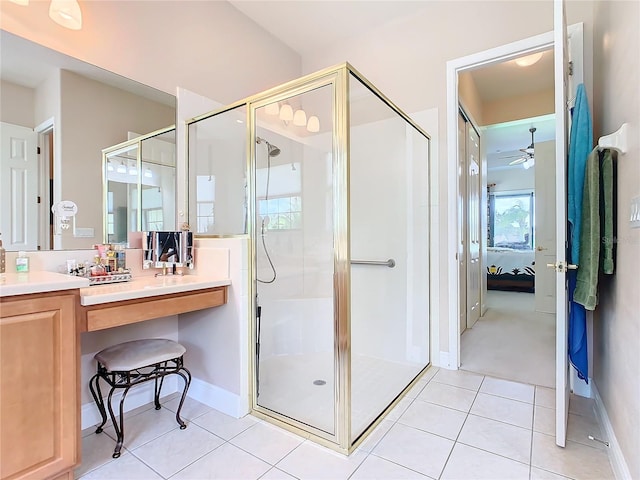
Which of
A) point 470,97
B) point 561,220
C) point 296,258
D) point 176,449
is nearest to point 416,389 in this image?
point 296,258

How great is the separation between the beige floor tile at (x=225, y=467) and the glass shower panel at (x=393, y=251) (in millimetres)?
979

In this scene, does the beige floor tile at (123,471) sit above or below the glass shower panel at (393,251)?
below

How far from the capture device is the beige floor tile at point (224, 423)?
1.80m

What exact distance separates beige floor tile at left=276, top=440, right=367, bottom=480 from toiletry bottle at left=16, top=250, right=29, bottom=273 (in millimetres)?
1542

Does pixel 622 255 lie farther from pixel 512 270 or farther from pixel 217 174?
pixel 512 270

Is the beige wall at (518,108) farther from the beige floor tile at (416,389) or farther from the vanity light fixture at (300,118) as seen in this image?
the beige floor tile at (416,389)

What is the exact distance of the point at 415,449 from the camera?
5.36ft

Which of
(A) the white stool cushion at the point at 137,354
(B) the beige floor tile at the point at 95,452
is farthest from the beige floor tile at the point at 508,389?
(B) the beige floor tile at the point at 95,452

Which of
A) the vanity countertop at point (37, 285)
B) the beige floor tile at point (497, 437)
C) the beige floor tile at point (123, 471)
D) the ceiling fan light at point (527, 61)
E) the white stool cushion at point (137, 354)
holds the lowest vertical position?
the beige floor tile at point (123, 471)

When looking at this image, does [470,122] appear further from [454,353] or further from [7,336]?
[7,336]

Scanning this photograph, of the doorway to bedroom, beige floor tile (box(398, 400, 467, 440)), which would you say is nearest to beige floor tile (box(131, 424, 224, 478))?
beige floor tile (box(398, 400, 467, 440))

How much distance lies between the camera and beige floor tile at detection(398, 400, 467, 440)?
1797mm

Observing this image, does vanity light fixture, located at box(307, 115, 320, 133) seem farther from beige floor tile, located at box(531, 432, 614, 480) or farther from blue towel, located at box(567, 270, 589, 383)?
beige floor tile, located at box(531, 432, 614, 480)

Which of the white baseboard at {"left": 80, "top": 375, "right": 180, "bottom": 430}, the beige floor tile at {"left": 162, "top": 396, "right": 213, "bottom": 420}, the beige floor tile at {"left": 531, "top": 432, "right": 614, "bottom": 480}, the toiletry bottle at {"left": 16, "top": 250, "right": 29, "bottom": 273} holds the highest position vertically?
the toiletry bottle at {"left": 16, "top": 250, "right": 29, "bottom": 273}
